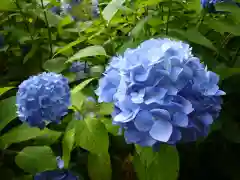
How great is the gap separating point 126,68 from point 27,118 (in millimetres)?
210

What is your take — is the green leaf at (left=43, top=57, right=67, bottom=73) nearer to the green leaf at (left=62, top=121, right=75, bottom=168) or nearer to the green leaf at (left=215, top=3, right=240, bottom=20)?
the green leaf at (left=62, top=121, right=75, bottom=168)

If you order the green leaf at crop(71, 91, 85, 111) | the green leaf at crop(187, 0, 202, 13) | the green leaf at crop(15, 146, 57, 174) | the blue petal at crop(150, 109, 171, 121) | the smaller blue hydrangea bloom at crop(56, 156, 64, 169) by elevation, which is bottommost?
the smaller blue hydrangea bloom at crop(56, 156, 64, 169)

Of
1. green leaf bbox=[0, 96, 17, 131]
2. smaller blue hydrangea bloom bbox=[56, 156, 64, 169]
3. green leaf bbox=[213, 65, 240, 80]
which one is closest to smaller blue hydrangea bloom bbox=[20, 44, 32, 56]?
green leaf bbox=[0, 96, 17, 131]

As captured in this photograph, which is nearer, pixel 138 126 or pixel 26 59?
pixel 138 126

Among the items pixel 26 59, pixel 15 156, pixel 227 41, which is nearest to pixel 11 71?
pixel 26 59

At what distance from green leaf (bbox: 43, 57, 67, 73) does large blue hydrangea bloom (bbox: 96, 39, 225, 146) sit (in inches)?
11.4

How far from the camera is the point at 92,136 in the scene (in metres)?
0.61

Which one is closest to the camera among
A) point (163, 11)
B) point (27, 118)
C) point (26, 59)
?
point (27, 118)

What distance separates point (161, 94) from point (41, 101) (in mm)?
229

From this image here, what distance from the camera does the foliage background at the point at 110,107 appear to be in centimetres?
63

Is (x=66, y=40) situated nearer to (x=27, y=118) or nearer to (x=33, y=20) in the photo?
(x=33, y=20)

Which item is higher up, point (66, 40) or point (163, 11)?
point (163, 11)

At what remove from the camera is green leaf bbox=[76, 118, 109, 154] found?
1.99ft

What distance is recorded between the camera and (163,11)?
30.8 inches
